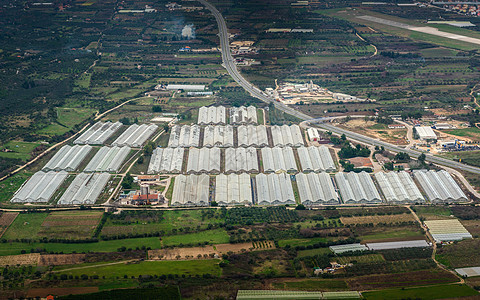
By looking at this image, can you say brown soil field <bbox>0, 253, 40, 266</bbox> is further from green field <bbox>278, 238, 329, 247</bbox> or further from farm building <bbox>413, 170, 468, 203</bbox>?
farm building <bbox>413, 170, 468, 203</bbox>

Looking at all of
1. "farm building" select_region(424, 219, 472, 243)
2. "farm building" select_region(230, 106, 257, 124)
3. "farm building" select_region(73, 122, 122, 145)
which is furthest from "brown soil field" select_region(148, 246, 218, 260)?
"farm building" select_region(230, 106, 257, 124)

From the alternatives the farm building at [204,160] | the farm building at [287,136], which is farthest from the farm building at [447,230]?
the farm building at [204,160]

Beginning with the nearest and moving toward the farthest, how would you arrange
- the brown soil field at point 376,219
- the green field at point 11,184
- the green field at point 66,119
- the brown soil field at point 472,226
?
1. the brown soil field at point 472,226
2. the brown soil field at point 376,219
3. the green field at point 11,184
4. the green field at point 66,119

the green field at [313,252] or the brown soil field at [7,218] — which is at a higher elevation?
the brown soil field at [7,218]

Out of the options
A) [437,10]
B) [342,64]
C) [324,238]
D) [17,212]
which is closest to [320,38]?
[342,64]

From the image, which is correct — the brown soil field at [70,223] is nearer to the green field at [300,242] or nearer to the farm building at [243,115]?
the green field at [300,242]

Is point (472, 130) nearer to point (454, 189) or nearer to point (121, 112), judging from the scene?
point (454, 189)

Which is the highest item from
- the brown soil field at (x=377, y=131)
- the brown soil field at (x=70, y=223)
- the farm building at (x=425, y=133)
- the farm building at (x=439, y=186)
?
the farm building at (x=425, y=133)

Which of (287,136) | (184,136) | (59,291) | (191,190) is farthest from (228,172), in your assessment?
(59,291)
